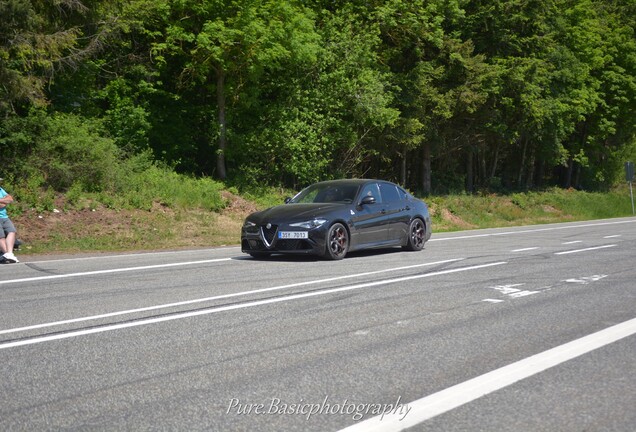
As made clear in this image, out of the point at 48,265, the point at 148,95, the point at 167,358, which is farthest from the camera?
the point at 148,95

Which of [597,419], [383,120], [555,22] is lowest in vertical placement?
[597,419]

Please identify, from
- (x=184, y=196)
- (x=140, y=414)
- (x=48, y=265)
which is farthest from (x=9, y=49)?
(x=140, y=414)

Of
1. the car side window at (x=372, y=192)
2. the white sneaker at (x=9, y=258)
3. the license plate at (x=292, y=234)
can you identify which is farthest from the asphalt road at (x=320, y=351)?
the car side window at (x=372, y=192)

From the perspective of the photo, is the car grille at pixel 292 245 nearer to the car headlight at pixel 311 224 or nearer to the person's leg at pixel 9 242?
the car headlight at pixel 311 224

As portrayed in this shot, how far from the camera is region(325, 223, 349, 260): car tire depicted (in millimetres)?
12922

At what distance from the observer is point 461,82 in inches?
1443

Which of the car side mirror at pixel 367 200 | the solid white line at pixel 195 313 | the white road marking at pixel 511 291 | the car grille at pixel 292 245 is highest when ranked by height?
the car side mirror at pixel 367 200

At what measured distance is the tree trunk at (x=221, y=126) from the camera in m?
27.0

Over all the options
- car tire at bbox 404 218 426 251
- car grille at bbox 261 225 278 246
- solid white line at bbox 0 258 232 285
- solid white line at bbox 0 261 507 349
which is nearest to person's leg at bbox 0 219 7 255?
solid white line at bbox 0 258 232 285

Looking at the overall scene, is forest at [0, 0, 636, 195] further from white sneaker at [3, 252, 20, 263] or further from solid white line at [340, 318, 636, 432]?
Result: solid white line at [340, 318, 636, 432]

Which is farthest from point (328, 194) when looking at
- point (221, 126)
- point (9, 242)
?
point (221, 126)

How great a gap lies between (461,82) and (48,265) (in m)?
27.5

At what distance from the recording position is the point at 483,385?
15.9 ft

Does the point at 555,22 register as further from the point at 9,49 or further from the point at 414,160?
the point at 9,49
